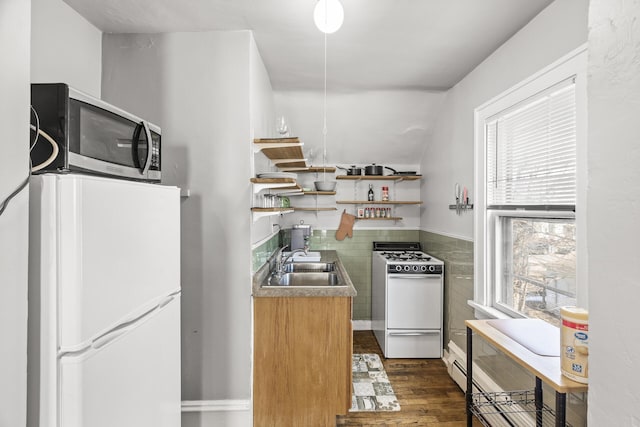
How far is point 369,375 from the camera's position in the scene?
119 inches

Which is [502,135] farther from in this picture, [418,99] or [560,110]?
[418,99]

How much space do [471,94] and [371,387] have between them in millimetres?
2515

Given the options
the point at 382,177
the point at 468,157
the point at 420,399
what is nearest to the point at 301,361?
the point at 420,399

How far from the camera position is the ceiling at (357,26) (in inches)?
74.1

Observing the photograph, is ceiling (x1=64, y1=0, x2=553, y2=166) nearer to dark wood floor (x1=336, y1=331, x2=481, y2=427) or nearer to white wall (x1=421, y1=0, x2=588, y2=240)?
white wall (x1=421, y1=0, x2=588, y2=240)

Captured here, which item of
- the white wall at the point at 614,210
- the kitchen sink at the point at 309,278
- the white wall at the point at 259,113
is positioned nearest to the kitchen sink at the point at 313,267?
the kitchen sink at the point at 309,278

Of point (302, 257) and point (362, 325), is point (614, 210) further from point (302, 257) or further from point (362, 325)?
point (362, 325)

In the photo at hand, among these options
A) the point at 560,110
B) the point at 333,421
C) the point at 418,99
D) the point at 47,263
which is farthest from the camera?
the point at 418,99

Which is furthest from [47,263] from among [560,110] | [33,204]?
[560,110]

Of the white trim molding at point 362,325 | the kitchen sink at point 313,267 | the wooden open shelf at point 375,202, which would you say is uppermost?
the wooden open shelf at point 375,202

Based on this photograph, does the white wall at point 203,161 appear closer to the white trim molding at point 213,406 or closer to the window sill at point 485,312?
the white trim molding at point 213,406

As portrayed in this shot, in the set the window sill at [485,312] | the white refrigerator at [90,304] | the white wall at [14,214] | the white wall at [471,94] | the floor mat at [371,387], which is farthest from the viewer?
the floor mat at [371,387]

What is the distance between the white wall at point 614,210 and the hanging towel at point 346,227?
3.52 metres

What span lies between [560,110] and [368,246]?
105 inches
